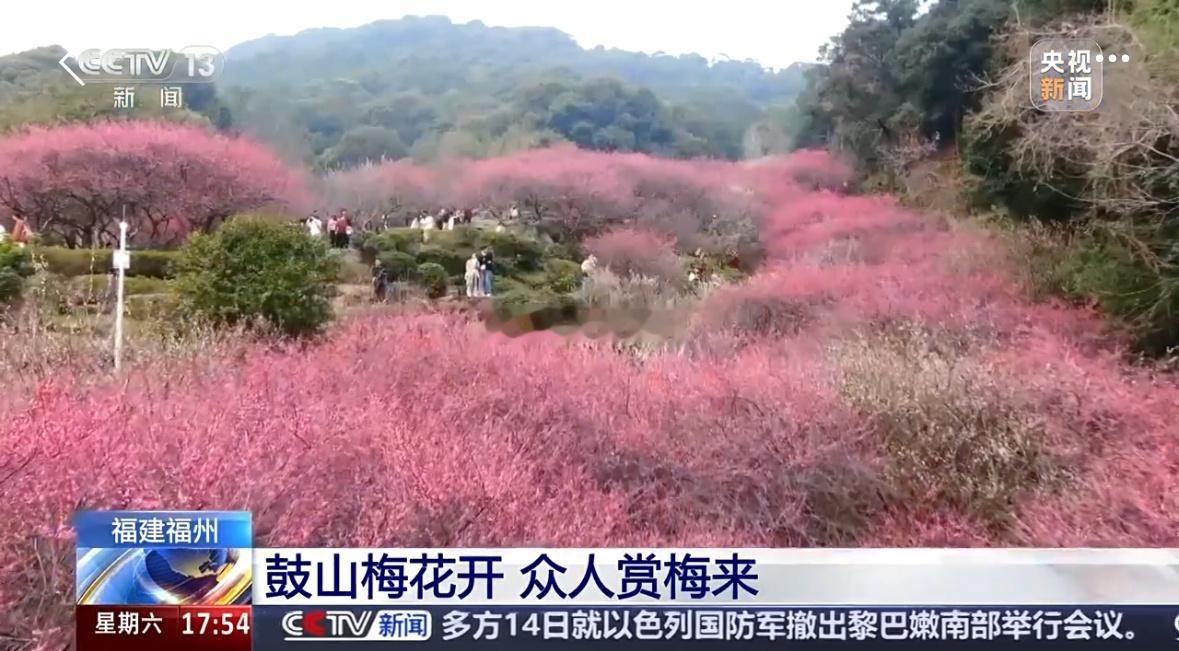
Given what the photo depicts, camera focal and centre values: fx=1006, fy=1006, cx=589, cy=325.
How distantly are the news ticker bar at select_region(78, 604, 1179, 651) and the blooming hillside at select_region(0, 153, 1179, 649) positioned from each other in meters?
0.15

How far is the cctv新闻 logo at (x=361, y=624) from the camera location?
223 centimetres

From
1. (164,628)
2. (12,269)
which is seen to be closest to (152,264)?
(12,269)

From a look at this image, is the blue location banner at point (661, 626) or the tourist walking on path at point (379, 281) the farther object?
the tourist walking on path at point (379, 281)

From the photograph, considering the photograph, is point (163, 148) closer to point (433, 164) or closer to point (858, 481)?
point (433, 164)

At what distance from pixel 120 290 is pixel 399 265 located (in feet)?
2.03

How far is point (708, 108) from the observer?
2467 millimetres

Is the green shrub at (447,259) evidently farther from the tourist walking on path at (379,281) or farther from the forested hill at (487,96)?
the forested hill at (487,96)

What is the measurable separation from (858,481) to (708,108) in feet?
3.15

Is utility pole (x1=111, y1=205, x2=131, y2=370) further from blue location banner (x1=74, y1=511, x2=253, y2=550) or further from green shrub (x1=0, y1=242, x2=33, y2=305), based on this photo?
blue location banner (x1=74, y1=511, x2=253, y2=550)

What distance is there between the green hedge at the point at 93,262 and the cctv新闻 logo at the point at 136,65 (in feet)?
1.23

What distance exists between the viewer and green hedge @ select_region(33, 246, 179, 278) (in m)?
2.26

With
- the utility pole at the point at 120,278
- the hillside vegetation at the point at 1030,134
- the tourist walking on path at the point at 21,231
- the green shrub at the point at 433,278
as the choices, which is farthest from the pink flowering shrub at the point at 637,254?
the tourist walking on path at the point at 21,231

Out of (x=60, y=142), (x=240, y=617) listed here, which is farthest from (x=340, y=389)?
(x=60, y=142)

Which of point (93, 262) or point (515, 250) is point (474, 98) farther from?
point (93, 262)
